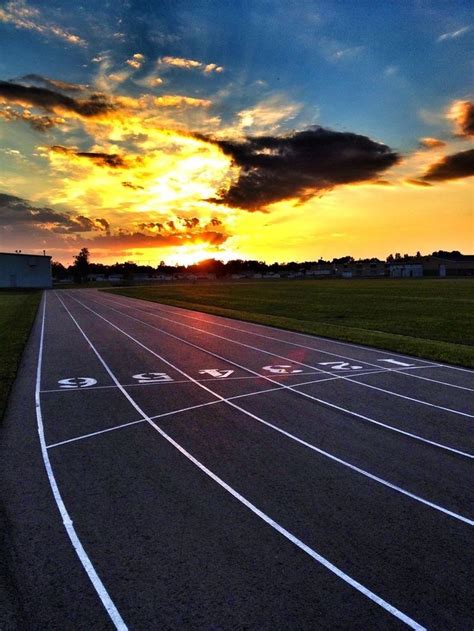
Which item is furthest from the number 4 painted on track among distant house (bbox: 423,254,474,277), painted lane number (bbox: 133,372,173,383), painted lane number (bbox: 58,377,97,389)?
distant house (bbox: 423,254,474,277)

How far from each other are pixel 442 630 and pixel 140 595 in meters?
2.79

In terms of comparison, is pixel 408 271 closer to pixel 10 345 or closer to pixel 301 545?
pixel 10 345

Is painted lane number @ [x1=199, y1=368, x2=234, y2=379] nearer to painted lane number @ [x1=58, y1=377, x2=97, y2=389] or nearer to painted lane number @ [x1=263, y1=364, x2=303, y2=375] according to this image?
painted lane number @ [x1=263, y1=364, x2=303, y2=375]

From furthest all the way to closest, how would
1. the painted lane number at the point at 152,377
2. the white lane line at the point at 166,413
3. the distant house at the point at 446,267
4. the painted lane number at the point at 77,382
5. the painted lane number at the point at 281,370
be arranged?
the distant house at the point at 446,267, the painted lane number at the point at 281,370, the painted lane number at the point at 152,377, the painted lane number at the point at 77,382, the white lane line at the point at 166,413

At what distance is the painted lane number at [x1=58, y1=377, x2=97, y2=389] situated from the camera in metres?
13.6

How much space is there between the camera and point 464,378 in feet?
45.6

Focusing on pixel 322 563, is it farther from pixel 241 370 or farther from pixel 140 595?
pixel 241 370

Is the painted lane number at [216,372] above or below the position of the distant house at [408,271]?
below

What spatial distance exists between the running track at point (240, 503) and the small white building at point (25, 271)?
78718 millimetres

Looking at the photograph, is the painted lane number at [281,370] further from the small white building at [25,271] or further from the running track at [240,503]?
the small white building at [25,271]

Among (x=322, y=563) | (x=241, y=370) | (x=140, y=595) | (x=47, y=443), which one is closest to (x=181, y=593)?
(x=140, y=595)

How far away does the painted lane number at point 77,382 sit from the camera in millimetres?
13602

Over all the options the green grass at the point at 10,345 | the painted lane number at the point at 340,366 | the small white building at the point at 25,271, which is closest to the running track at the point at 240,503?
the green grass at the point at 10,345

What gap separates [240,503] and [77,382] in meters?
8.63
